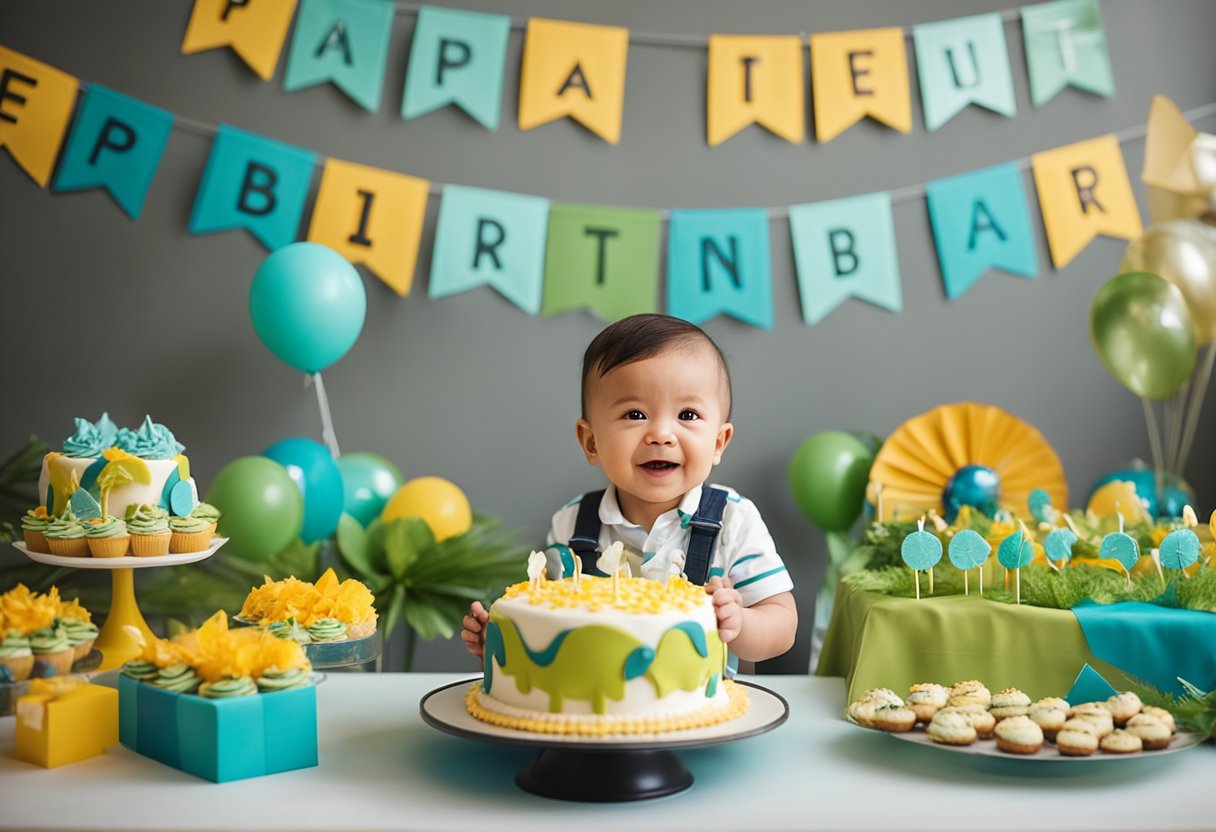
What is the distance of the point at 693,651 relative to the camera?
112 cm

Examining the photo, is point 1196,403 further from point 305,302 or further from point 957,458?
point 305,302

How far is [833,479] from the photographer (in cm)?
310

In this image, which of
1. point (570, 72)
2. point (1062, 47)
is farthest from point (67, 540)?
point (1062, 47)

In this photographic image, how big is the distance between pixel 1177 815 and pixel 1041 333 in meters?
2.75

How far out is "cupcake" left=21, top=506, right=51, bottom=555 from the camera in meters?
1.59

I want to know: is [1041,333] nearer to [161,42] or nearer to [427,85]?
[427,85]

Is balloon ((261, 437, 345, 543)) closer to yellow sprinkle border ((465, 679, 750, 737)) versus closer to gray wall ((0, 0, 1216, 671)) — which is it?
gray wall ((0, 0, 1216, 671))

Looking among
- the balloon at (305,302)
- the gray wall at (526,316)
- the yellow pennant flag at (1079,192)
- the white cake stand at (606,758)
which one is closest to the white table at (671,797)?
the white cake stand at (606,758)

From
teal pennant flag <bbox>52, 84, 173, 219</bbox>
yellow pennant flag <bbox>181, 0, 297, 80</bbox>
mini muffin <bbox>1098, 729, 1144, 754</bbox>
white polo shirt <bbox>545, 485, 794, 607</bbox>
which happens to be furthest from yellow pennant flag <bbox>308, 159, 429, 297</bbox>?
mini muffin <bbox>1098, 729, 1144, 754</bbox>

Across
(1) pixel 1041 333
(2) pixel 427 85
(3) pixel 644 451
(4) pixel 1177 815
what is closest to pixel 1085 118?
(1) pixel 1041 333

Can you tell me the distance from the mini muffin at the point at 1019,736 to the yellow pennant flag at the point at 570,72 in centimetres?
261

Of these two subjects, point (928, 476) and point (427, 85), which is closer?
point (928, 476)

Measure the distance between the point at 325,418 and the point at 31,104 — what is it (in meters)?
1.25

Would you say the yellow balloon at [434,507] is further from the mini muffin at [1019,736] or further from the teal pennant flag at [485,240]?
the mini muffin at [1019,736]
